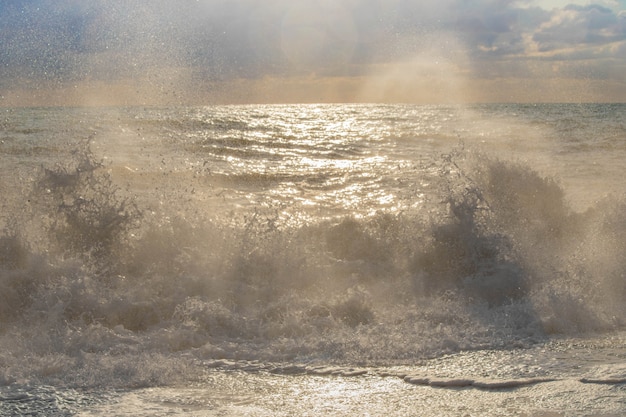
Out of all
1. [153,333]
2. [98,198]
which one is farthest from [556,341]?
[98,198]

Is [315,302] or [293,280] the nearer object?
[315,302]

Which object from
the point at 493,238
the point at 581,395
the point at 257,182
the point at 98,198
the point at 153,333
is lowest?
the point at 581,395

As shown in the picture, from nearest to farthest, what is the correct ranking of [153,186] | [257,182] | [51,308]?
[51,308]
[153,186]
[257,182]

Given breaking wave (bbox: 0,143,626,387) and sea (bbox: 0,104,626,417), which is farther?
breaking wave (bbox: 0,143,626,387)

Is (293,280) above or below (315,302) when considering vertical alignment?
above

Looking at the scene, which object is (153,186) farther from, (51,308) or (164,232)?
(51,308)

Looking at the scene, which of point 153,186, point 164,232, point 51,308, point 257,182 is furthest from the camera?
point 257,182

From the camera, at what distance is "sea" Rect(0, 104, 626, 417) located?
13.0 ft

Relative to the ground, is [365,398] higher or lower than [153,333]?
lower

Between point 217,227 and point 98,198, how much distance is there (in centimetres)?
132

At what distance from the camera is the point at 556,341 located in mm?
5004

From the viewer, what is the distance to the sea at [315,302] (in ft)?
13.0

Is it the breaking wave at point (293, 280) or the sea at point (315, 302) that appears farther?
the breaking wave at point (293, 280)

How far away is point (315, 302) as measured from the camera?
5.79 metres
